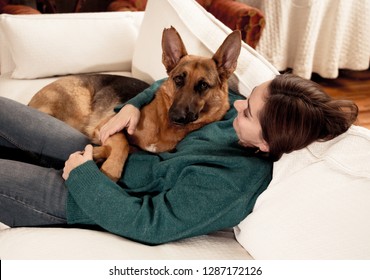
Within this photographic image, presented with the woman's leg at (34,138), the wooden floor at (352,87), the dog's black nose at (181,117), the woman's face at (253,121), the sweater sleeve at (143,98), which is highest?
the woman's face at (253,121)

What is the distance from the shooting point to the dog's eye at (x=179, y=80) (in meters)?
1.72

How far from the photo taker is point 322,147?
1.17 metres

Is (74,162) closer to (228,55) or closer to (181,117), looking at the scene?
(181,117)

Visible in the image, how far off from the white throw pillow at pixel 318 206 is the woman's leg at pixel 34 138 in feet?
2.80

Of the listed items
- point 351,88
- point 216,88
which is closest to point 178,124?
point 216,88

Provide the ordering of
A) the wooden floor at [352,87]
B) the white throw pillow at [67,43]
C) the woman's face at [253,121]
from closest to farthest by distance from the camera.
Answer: the woman's face at [253,121]
the white throw pillow at [67,43]
the wooden floor at [352,87]

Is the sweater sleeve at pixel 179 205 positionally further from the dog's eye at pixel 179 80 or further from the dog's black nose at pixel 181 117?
the dog's eye at pixel 179 80

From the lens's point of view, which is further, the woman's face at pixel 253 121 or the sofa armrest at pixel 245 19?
the sofa armrest at pixel 245 19

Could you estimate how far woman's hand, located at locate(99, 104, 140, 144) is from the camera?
1.66 metres

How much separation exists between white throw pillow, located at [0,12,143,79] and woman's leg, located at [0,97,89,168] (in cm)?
86

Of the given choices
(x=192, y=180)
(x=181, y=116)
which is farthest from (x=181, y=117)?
(x=192, y=180)

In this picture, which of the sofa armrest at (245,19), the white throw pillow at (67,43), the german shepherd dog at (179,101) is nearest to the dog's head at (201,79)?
the german shepherd dog at (179,101)

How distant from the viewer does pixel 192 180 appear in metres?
1.18

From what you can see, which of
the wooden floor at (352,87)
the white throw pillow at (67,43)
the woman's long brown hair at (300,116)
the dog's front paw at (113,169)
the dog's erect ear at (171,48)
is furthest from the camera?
the wooden floor at (352,87)
